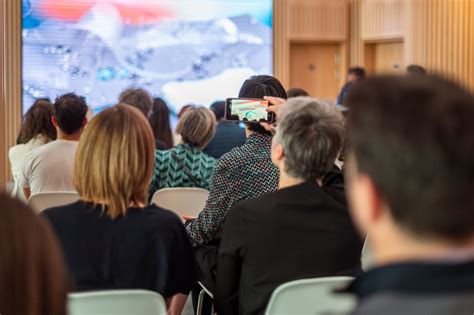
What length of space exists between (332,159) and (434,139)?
1.67 m

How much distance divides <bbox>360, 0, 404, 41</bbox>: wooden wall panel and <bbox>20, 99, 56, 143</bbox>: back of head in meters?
7.88

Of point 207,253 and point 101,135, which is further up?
point 101,135

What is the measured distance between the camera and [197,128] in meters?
5.08

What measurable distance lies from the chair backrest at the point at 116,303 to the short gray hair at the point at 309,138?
821 mm

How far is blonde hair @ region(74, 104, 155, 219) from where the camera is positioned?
2.67 metres

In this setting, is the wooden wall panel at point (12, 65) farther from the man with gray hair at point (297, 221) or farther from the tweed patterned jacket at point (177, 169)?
the man with gray hair at point (297, 221)

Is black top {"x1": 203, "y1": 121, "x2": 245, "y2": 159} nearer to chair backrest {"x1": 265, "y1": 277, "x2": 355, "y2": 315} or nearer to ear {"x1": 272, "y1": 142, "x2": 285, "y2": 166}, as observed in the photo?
ear {"x1": 272, "y1": 142, "x2": 285, "y2": 166}

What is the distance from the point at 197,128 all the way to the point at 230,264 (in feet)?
7.44

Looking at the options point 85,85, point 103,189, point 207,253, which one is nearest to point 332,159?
point 103,189

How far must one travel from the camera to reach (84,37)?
368 inches

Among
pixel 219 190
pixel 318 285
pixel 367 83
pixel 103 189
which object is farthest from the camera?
pixel 219 190

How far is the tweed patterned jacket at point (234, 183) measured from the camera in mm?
3650

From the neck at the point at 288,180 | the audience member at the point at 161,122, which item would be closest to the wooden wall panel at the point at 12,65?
the audience member at the point at 161,122

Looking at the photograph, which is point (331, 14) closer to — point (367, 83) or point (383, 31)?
point (383, 31)
